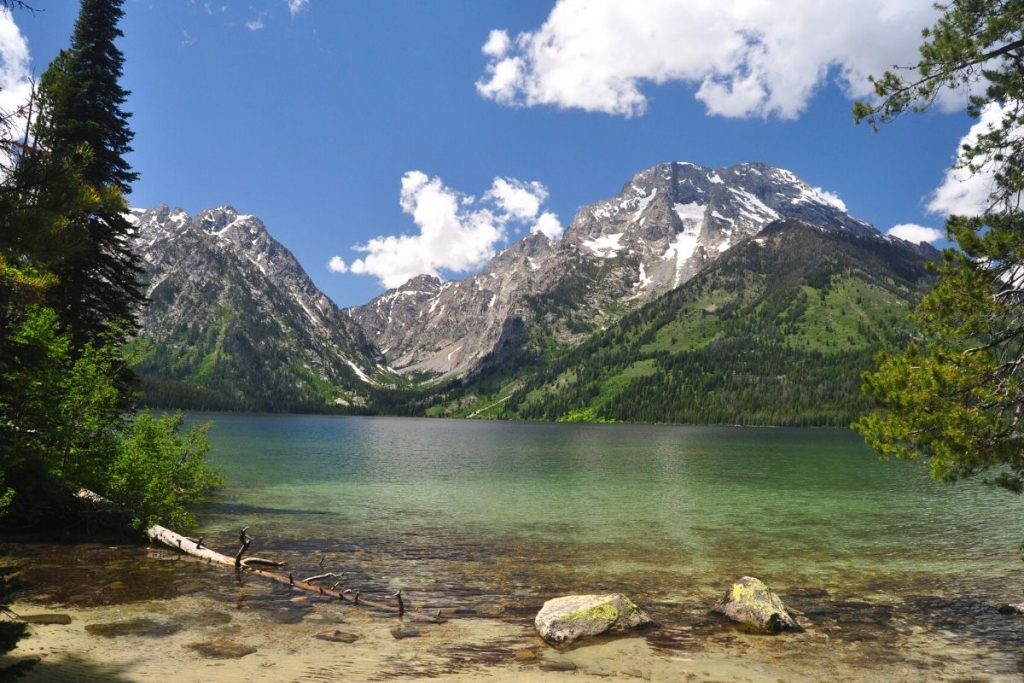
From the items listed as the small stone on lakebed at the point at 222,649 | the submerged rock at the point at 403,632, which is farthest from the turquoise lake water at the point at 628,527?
the small stone on lakebed at the point at 222,649

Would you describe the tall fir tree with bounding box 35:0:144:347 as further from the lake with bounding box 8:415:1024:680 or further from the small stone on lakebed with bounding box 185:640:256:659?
the small stone on lakebed with bounding box 185:640:256:659

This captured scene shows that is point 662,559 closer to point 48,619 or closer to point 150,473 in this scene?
point 150,473

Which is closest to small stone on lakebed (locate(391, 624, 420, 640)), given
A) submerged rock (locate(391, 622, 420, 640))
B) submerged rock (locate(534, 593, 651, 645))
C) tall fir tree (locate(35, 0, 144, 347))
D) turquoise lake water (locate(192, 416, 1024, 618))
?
submerged rock (locate(391, 622, 420, 640))

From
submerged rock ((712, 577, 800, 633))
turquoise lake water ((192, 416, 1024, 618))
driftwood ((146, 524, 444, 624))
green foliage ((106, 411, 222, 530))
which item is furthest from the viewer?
turquoise lake water ((192, 416, 1024, 618))

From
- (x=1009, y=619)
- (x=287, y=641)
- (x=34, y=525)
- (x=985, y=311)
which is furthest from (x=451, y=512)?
(x=985, y=311)

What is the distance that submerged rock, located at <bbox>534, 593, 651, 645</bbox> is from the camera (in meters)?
18.5

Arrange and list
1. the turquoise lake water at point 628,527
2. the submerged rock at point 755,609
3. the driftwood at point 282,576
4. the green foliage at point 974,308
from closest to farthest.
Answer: the green foliage at point 974,308
the submerged rock at point 755,609
the driftwood at point 282,576
the turquoise lake water at point 628,527

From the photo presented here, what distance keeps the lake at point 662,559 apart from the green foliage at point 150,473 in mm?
3251

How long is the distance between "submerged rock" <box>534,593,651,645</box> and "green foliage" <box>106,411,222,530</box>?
65.1 feet

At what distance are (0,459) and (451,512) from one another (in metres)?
30.6

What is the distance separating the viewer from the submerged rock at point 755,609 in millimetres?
19875

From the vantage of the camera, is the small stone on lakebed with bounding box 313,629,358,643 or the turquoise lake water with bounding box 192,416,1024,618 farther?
the turquoise lake water with bounding box 192,416,1024,618

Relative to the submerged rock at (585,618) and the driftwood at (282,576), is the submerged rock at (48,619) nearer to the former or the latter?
the driftwood at (282,576)

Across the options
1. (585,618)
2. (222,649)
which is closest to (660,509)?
(585,618)
